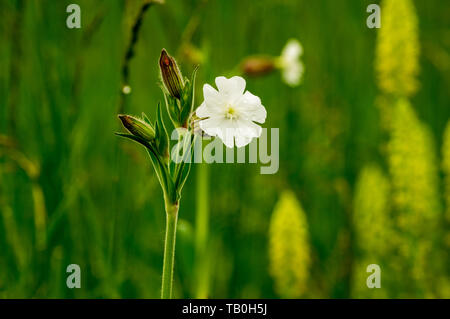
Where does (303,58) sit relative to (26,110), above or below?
above

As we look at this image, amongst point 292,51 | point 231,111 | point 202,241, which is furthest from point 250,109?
point 292,51

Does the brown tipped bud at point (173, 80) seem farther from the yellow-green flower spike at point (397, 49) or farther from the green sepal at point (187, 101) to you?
the yellow-green flower spike at point (397, 49)

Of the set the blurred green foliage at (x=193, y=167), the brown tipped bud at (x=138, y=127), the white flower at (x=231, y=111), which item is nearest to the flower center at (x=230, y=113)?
the white flower at (x=231, y=111)

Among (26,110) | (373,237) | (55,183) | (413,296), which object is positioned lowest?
(413,296)

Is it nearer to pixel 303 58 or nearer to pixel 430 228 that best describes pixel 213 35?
pixel 303 58

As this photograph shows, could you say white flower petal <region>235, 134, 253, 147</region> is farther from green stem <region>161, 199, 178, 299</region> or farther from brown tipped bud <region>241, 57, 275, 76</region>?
brown tipped bud <region>241, 57, 275, 76</region>

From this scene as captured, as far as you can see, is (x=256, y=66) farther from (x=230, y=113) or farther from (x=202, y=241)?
(x=230, y=113)
